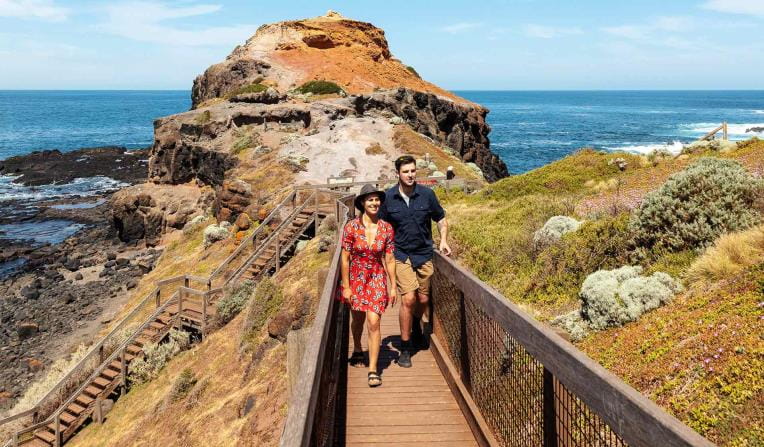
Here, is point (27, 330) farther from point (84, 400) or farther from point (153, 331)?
point (84, 400)

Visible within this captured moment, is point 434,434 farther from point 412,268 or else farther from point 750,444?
point 750,444

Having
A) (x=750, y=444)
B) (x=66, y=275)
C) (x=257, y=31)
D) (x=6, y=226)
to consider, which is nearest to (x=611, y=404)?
(x=750, y=444)

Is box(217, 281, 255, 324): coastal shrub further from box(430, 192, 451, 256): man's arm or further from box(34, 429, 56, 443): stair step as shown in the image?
box(430, 192, 451, 256): man's arm

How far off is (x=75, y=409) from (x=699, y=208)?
16606mm

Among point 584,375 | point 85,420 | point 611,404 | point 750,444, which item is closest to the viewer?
point 611,404

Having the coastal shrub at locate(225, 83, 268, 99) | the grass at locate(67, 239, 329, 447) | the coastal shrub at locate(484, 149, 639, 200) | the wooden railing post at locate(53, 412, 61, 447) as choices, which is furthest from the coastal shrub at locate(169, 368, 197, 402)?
the coastal shrub at locate(225, 83, 268, 99)

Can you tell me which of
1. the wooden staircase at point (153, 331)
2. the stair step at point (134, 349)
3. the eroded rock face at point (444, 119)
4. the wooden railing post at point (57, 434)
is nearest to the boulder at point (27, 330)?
the wooden staircase at point (153, 331)

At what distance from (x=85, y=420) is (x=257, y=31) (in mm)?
54281

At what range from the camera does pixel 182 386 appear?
14203 millimetres

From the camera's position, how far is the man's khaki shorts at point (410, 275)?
6.41 m

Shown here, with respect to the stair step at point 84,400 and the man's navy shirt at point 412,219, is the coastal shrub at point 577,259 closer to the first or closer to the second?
the man's navy shirt at point 412,219

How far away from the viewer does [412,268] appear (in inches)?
255

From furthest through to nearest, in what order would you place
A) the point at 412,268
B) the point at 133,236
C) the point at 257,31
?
the point at 257,31
the point at 133,236
the point at 412,268

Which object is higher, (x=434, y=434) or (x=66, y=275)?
(x=434, y=434)
